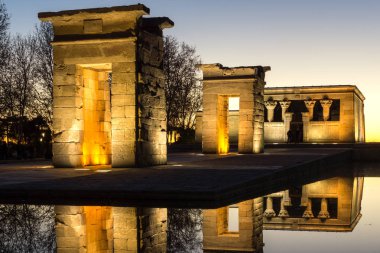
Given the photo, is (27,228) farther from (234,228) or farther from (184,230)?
(234,228)

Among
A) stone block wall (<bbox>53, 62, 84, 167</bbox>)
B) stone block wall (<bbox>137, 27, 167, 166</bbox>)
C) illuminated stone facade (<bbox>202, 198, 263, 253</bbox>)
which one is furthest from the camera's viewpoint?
stone block wall (<bbox>53, 62, 84, 167</bbox>)

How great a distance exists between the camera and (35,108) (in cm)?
4122

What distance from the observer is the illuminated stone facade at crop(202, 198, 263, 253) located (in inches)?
265

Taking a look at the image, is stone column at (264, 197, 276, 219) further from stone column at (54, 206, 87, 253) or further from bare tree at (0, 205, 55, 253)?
bare tree at (0, 205, 55, 253)

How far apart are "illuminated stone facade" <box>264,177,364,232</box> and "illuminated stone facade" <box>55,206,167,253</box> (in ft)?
5.56

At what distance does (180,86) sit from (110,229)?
44.1 metres

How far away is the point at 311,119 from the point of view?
45.2 m

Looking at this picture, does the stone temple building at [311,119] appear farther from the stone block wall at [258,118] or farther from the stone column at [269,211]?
the stone column at [269,211]

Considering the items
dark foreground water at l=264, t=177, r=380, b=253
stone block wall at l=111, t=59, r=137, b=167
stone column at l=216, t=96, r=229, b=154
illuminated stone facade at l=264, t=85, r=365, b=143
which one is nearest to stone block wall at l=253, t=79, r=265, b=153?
stone column at l=216, t=96, r=229, b=154

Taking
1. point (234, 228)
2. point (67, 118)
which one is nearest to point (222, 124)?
point (67, 118)

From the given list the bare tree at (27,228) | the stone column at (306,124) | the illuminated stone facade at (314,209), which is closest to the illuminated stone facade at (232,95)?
the illuminated stone facade at (314,209)

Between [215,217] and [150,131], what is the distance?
9488mm

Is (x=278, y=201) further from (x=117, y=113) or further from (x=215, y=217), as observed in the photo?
(x=117, y=113)

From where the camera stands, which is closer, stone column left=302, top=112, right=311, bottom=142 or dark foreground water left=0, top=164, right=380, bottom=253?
dark foreground water left=0, top=164, right=380, bottom=253
